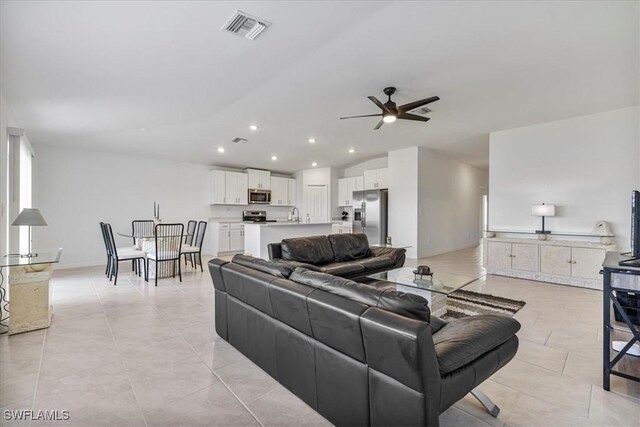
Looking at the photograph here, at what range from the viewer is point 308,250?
13.7 feet

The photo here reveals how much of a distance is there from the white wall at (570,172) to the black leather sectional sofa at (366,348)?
4.63m

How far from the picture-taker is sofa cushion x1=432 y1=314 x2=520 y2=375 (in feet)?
4.49

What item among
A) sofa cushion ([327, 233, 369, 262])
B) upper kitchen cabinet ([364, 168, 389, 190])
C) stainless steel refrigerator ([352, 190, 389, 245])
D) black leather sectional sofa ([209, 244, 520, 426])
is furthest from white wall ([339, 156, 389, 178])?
black leather sectional sofa ([209, 244, 520, 426])

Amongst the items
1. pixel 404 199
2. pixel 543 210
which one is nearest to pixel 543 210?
pixel 543 210

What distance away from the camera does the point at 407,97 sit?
425 centimetres

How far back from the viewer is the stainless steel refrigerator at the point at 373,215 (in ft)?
25.0

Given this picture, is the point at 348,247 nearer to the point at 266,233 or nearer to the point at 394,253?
the point at 394,253

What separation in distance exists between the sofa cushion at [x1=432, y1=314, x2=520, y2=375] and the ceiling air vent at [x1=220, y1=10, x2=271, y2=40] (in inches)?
100

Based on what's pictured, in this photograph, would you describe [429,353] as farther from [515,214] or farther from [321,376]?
[515,214]

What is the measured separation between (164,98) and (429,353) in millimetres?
4025

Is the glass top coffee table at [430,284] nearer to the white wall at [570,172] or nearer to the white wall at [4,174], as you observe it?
the white wall at [570,172]

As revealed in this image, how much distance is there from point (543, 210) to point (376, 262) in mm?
3144

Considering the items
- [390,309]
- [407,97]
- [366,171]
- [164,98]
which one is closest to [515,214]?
[407,97]

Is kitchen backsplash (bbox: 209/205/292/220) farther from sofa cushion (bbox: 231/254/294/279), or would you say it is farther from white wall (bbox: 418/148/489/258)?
sofa cushion (bbox: 231/254/294/279)
